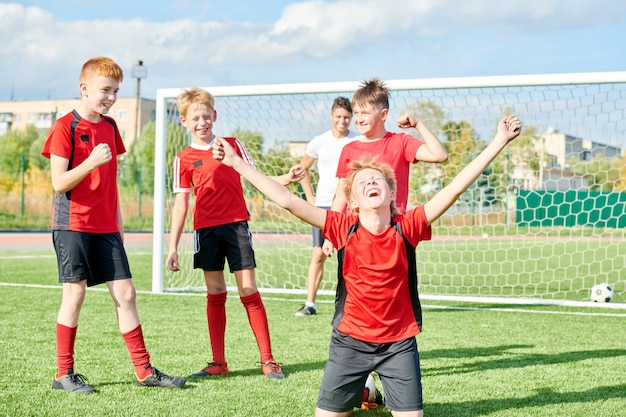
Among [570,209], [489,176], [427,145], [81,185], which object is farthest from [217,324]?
[489,176]

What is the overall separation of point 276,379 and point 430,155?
1.60 metres

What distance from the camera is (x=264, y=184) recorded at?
333cm

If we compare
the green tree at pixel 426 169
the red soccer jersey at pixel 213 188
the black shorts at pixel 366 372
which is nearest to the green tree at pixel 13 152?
the green tree at pixel 426 169

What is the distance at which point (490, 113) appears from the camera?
31.3ft

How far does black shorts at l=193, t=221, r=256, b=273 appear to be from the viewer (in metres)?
4.76

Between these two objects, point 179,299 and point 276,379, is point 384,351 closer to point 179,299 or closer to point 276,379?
point 276,379

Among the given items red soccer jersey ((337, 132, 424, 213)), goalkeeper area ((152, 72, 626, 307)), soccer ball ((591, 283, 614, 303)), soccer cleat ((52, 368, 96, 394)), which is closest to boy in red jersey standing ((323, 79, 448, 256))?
red soccer jersey ((337, 132, 424, 213))

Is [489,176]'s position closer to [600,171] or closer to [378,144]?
[600,171]

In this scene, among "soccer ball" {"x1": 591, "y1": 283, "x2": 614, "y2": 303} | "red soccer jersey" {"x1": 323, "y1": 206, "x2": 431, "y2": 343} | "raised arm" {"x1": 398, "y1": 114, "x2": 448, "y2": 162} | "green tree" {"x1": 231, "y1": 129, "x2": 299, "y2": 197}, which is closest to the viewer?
"red soccer jersey" {"x1": 323, "y1": 206, "x2": 431, "y2": 343}

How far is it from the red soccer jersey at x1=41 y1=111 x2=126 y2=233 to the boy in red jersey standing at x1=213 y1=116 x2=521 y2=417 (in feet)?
4.14

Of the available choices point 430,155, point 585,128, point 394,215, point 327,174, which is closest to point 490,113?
point 585,128

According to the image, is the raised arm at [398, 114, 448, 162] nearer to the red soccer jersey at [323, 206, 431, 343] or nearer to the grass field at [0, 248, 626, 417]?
the red soccer jersey at [323, 206, 431, 343]

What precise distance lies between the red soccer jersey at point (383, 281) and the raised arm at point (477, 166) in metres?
0.10

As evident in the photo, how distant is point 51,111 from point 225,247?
71.7 m
